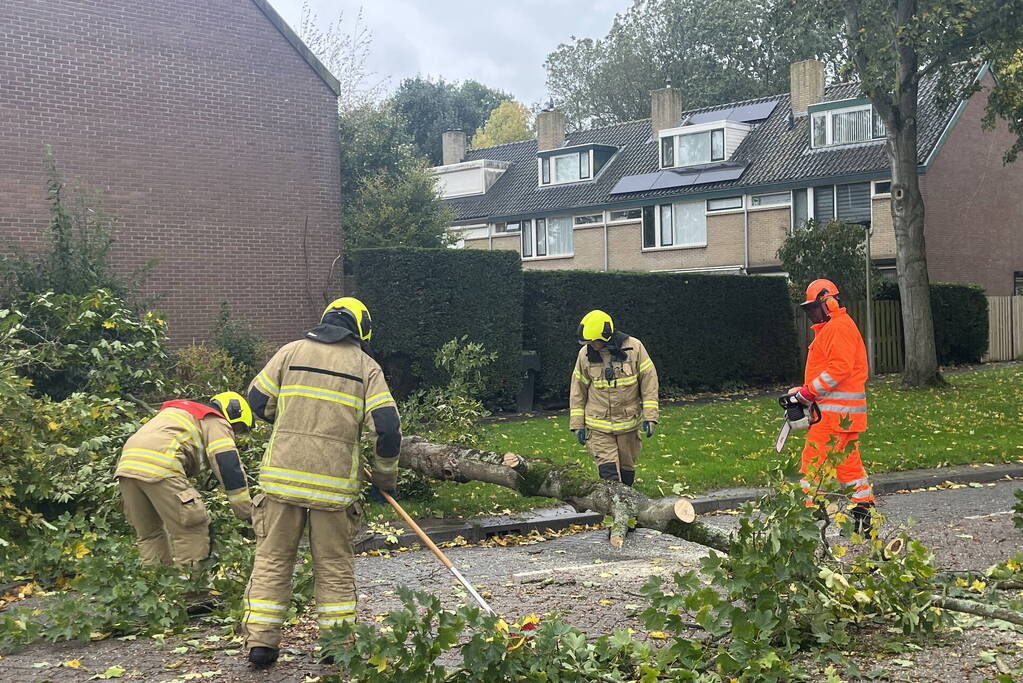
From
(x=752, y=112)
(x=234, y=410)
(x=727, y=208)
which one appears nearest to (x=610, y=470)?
(x=234, y=410)

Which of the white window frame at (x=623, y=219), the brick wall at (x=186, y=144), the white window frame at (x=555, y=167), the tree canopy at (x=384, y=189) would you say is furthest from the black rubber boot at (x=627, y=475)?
the white window frame at (x=555, y=167)

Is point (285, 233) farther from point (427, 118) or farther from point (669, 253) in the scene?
point (427, 118)

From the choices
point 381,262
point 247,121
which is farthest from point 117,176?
point 381,262

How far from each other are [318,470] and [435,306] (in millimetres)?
12180

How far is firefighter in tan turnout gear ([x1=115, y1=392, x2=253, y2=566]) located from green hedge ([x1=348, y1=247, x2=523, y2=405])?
9.96 metres

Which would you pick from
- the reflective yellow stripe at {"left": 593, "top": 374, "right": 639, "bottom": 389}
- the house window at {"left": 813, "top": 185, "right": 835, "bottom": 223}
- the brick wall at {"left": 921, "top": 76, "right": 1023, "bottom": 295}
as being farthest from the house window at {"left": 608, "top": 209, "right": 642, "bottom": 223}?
the reflective yellow stripe at {"left": 593, "top": 374, "right": 639, "bottom": 389}

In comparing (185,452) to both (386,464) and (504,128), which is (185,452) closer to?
(386,464)

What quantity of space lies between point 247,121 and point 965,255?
21.9m

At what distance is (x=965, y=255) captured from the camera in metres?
31.2

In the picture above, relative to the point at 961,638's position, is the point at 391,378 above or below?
above

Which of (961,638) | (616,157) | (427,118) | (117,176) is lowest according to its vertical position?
(961,638)

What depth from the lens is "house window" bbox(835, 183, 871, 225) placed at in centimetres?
2953

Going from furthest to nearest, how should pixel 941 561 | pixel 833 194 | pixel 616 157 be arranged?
pixel 616 157, pixel 833 194, pixel 941 561

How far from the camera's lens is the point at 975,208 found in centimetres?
3136
